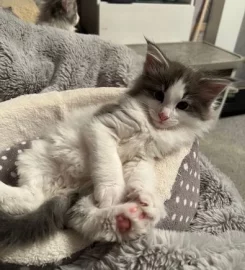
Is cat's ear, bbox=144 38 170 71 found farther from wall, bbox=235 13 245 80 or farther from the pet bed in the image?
wall, bbox=235 13 245 80

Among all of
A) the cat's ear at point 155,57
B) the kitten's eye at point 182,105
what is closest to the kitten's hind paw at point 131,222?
the kitten's eye at point 182,105

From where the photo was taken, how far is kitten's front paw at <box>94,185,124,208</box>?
729 mm

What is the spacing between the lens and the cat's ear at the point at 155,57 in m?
0.91

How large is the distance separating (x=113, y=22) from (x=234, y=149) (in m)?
1.08

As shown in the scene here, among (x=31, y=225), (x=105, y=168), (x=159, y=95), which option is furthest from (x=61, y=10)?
(x=31, y=225)

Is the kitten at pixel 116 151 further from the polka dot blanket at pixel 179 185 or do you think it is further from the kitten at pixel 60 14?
the kitten at pixel 60 14

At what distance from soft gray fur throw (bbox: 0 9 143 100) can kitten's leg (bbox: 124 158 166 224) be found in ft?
1.82

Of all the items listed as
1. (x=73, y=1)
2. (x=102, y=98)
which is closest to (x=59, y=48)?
(x=102, y=98)

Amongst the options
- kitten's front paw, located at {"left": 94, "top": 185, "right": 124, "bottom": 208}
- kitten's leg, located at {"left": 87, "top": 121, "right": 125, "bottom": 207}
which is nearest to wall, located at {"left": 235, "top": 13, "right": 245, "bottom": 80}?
kitten's leg, located at {"left": 87, "top": 121, "right": 125, "bottom": 207}

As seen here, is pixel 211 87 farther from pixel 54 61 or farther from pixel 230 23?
pixel 230 23

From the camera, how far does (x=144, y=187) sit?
751mm

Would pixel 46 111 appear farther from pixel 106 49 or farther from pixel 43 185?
pixel 106 49

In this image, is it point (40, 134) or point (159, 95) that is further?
point (40, 134)

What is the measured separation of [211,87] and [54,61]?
2.35 feet
